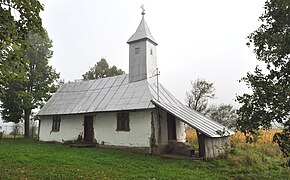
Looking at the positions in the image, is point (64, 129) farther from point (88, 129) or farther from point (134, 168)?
point (134, 168)

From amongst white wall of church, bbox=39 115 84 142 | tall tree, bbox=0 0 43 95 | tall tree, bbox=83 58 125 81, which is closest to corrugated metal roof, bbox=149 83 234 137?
white wall of church, bbox=39 115 84 142

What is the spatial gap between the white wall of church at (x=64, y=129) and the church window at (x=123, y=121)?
3422mm

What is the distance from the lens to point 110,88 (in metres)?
17.8

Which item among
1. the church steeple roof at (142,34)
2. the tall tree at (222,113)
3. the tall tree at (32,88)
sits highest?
the church steeple roof at (142,34)

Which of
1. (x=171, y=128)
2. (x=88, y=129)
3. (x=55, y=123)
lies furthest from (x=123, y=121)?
(x=55, y=123)

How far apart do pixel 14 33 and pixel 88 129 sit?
12.1m

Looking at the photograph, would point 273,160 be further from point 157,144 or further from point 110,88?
point 110,88

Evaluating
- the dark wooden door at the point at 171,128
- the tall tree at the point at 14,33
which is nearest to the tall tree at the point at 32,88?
the dark wooden door at the point at 171,128

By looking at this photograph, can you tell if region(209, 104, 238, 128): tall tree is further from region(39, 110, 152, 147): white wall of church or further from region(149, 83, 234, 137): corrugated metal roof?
region(39, 110, 152, 147): white wall of church

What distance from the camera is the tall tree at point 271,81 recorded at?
518 cm

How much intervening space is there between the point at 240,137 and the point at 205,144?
17.9 ft

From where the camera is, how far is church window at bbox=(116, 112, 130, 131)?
47.6ft

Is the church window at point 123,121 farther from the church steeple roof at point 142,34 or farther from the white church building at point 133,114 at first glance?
the church steeple roof at point 142,34

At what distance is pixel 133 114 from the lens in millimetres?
14297
